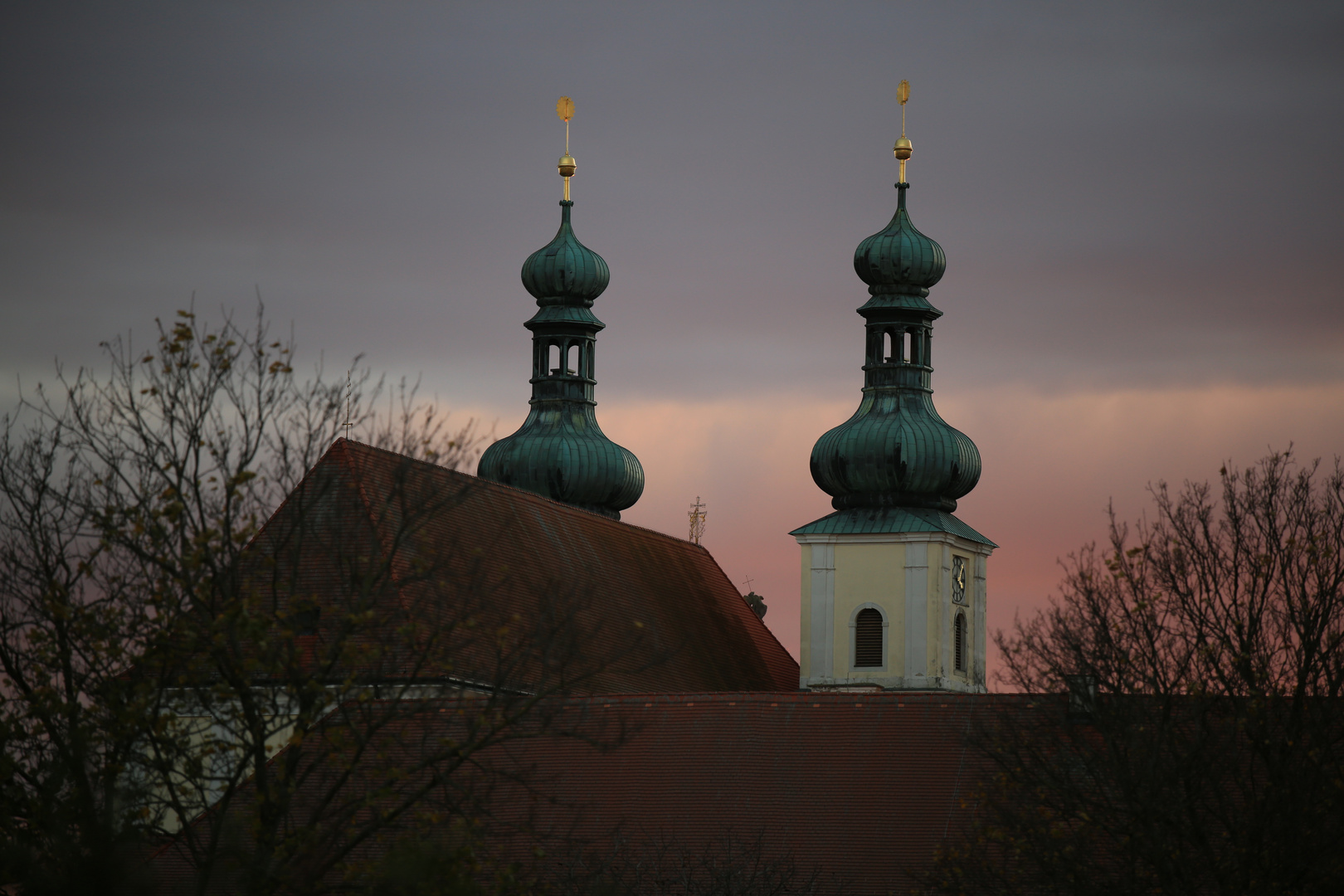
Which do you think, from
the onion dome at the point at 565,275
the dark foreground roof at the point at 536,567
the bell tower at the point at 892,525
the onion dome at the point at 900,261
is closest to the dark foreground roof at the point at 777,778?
the dark foreground roof at the point at 536,567

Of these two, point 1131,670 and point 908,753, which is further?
point 908,753

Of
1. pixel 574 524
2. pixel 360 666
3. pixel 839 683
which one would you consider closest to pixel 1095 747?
pixel 360 666

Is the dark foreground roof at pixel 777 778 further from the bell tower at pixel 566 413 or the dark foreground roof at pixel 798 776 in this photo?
the bell tower at pixel 566 413

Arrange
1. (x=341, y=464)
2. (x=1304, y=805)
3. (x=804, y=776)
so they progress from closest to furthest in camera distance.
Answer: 1. (x=1304, y=805)
2. (x=341, y=464)
3. (x=804, y=776)

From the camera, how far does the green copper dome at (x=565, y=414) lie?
48.6m

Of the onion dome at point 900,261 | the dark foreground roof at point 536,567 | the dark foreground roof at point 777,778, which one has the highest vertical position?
the onion dome at point 900,261

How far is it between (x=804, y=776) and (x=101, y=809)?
14.8 m

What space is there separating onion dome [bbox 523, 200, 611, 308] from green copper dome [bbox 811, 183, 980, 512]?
7.20 metres

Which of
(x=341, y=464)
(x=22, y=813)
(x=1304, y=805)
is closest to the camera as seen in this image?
(x=22, y=813)

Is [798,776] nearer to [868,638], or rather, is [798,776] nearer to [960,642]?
[868,638]

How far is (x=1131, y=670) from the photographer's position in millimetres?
23031

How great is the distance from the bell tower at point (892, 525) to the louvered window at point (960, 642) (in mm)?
41

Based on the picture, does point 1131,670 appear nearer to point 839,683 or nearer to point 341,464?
point 341,464

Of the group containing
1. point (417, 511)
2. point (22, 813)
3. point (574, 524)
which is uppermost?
point (574, 524)
